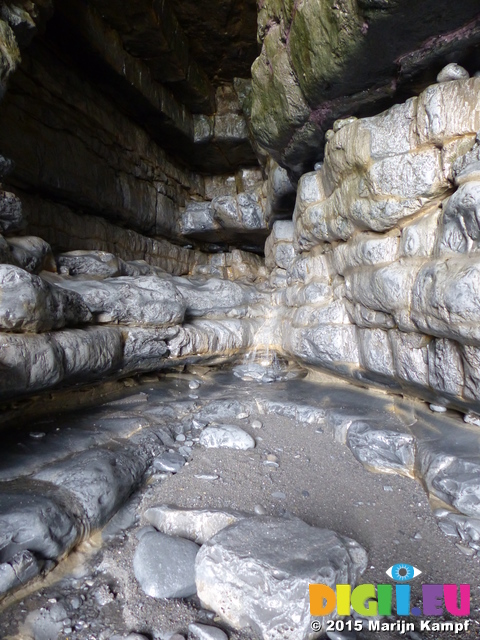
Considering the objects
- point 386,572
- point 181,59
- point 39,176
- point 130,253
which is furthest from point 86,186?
point 386,572

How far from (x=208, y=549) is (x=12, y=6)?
215 inches

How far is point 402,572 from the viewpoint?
6.02 ft

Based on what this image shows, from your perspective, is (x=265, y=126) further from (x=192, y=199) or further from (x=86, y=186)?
(x=192, y=199)

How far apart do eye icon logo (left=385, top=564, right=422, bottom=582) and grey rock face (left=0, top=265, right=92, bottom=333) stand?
9.58 feet

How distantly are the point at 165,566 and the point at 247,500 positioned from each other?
2.36ft

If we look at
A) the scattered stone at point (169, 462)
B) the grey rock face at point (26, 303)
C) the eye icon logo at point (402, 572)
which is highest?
the grey rock face at point (26, 303)

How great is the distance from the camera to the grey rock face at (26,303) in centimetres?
283

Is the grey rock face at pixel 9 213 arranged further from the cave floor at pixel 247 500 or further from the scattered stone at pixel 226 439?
the scattered stone at pixel 226 439

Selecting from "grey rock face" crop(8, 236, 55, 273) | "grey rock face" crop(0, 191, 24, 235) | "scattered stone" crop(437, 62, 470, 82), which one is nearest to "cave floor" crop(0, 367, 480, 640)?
"grey rock face" crop(8, 236, 55, 273)

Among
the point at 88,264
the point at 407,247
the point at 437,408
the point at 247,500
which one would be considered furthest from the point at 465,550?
the point at 88,264

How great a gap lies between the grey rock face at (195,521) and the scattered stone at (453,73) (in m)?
3.43

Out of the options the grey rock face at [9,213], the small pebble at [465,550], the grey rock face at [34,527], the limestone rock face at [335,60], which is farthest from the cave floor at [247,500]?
the limestone rock face at [335,60]

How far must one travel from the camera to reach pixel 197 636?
5.08ft

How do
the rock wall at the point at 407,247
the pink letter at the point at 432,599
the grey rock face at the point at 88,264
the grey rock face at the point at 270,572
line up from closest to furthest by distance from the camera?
1. the grey rock face at the point at 270,572
2. the pink letter at the point at 432,599
3. the rock wall at the point at 407,247
4. the grey rock face at the point at 88,264
